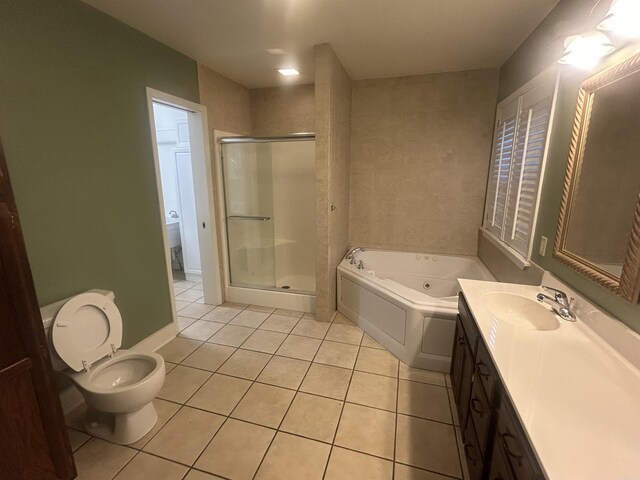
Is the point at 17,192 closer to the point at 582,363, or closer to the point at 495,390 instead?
the point at 495,390

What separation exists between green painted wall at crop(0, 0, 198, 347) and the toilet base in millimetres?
620

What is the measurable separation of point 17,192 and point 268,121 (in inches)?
102

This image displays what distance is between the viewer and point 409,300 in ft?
7.63

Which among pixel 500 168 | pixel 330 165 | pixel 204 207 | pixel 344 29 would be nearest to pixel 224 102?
pixel 204 207

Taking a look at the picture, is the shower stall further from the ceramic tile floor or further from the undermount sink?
the undermount sink

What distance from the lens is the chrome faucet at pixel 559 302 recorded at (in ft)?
4.63

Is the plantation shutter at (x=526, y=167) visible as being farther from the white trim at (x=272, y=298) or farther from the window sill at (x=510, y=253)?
the white trim at (x=272, y=298)

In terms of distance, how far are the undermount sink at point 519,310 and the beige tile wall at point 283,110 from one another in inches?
106

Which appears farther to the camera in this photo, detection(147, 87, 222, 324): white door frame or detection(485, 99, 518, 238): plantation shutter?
detection(147, 87, 222, 324): white door frame

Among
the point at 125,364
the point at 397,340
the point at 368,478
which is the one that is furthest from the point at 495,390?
the point at 125,364

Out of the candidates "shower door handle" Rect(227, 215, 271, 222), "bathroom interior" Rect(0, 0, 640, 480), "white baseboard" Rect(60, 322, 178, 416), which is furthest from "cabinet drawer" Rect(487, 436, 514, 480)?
"shower door handle" Rect(227, 215, 271, 222)

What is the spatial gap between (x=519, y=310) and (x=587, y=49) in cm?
126

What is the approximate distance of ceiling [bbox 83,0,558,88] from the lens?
6.12 feet

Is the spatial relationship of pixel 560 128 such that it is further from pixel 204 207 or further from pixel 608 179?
pixel 204 207
